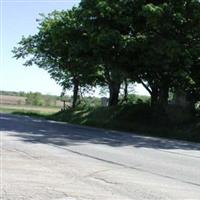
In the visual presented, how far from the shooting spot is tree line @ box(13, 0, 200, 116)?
94.7 feet

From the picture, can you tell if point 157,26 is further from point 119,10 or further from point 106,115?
point 106,115

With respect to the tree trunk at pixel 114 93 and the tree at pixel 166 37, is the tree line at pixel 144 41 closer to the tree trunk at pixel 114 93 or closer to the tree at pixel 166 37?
the tree at pixel 166 37

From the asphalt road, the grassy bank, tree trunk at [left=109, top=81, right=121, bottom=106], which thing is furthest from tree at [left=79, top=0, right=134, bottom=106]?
tree trunk at [left=109, top=81, right=121, bottom=106]

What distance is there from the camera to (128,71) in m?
32.5

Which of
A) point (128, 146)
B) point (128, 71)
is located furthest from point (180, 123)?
point (128, 146)

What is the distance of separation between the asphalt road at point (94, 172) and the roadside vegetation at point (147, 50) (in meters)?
10.6

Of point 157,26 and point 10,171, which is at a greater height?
point 157,26

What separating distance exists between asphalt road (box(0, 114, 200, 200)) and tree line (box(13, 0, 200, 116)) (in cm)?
1059

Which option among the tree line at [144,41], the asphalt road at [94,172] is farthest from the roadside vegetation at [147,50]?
the asphalt road at [94,172]

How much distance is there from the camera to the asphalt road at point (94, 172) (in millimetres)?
9680

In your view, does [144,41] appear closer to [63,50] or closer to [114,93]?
[63,50]

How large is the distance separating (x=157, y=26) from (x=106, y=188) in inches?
781

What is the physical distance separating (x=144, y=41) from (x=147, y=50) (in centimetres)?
52

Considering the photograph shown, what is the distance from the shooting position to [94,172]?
40.4 feet
